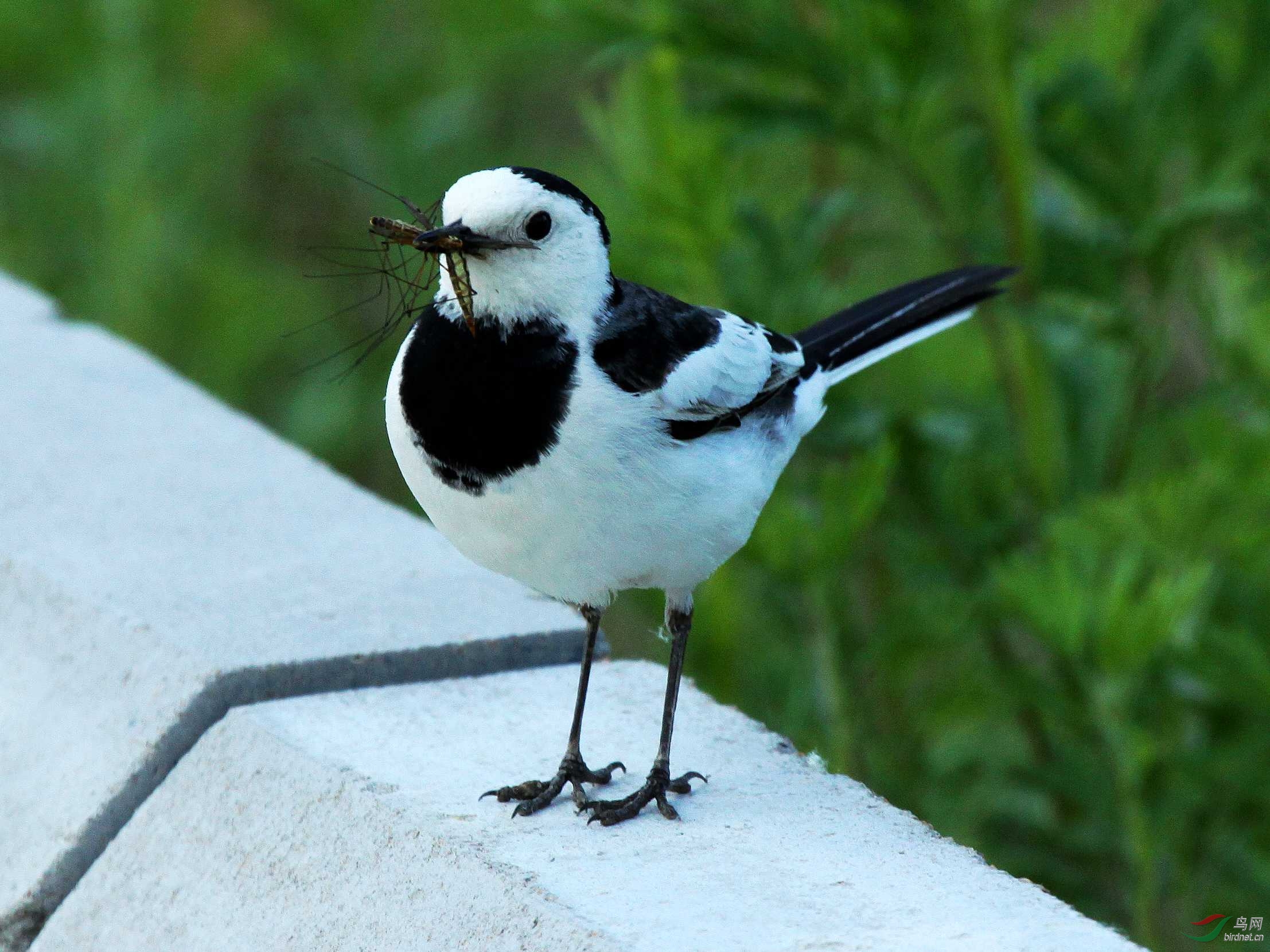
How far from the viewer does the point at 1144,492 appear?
3.07m

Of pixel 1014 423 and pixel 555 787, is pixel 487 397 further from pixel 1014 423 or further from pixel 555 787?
pixel 1014 423

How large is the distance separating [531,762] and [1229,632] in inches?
63.1

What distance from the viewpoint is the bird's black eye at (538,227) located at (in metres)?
1.73

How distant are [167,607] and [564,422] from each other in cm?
82

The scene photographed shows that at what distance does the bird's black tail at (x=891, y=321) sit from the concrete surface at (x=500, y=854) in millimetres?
551

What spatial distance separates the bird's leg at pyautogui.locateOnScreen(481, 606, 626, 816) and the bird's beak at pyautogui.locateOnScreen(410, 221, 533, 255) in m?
0.54

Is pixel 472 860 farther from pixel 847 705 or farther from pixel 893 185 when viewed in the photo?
pixel 893 185

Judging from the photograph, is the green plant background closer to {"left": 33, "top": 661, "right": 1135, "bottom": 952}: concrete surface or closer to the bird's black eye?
{"left": 33, "top": 661, "right": 1135, "bottom": 952}: concrete surface

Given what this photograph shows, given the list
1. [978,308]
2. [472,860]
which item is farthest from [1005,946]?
[978,308]

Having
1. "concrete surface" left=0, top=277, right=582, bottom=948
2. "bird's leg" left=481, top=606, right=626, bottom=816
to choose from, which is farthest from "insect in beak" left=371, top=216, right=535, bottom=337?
"concrete surface" left=0, top=277, right=582, bottom=948

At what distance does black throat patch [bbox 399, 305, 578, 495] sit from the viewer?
5.73ft

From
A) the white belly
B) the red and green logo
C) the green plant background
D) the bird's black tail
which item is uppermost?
the green plant background

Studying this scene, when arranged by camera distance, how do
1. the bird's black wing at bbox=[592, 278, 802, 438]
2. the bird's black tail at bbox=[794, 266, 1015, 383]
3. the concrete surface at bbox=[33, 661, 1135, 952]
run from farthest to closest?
1. the bird's black tail at bbox=[794, 266, 1015, 383]
2. the bird's black wing at bbox=[592, 278, 802, 438]
3. the concrete surface at bbox=[33, 661, 1135, 952]

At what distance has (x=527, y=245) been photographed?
5.65 feet
